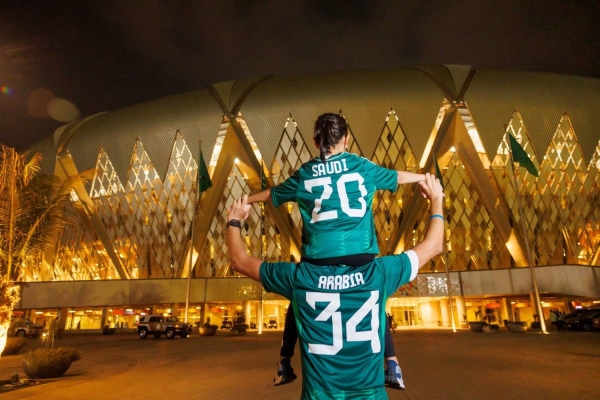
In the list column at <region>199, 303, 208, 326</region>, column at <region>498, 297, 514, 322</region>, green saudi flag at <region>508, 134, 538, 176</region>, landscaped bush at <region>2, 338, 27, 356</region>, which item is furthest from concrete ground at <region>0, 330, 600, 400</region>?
column at <region>498, 297, 514, 322</region>

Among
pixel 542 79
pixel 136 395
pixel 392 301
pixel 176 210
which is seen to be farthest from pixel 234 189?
pixel 136 395

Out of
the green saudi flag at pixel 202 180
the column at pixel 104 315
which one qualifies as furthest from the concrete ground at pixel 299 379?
the column at pixel 104 315

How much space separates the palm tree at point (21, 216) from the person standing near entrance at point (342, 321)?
10750mm

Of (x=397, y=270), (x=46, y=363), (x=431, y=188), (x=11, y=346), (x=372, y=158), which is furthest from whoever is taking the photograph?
(x=372, y=158)

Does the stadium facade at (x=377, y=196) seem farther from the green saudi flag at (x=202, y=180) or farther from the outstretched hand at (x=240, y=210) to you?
the outstretched hand at (x=240, y=210)

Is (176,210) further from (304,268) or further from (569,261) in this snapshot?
(304,268)

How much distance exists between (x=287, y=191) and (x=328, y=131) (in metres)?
0.40

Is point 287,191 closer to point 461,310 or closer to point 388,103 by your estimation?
point 388,103

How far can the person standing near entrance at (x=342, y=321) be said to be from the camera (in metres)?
1.75

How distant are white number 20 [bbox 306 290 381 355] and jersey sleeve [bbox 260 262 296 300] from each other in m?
0.17

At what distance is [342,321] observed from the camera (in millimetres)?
1778

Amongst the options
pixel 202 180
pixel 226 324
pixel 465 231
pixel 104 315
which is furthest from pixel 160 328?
pixel 465 231

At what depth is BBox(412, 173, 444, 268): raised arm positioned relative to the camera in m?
2.01

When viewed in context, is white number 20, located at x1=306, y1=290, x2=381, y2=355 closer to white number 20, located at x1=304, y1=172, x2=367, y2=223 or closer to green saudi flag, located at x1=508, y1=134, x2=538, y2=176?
white number 20, located at x1=304, y1=172, x2=367, y2=223
